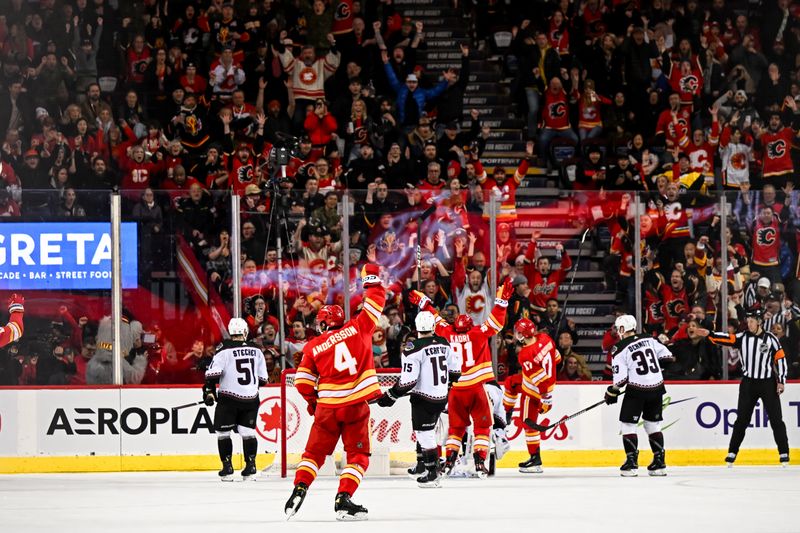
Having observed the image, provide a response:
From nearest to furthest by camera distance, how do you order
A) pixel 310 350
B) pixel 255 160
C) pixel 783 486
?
1. pixel 310 350
2. pixel 783 486
3. pixel 255 160

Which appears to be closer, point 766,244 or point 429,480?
point 429,480

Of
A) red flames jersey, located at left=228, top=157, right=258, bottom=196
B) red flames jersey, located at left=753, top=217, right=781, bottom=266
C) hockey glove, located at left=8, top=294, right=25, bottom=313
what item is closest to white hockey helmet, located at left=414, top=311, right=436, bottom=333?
hockey glove, located at left=8, top=294, right=25, bottom=313

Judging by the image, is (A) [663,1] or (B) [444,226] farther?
(A) [663,1]

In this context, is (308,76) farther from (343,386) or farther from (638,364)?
(343,386)

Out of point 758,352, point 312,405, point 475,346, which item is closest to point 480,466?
point 475,346

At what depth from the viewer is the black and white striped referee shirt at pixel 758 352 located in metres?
15.9

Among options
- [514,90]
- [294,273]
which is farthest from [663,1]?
[294,273]

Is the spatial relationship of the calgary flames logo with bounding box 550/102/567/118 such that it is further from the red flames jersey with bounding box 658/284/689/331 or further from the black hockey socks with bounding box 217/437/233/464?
the black hockey socks with bounding box 217/437/233/464

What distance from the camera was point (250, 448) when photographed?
14.9 m

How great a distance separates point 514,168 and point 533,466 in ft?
20.0

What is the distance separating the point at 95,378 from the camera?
633 inches

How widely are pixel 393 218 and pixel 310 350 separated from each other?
17.1ft

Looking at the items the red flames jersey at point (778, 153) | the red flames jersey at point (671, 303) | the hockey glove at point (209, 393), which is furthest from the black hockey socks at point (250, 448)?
the red flames jersey at point (778, 153)

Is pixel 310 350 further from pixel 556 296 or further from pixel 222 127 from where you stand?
pixel 222 127
